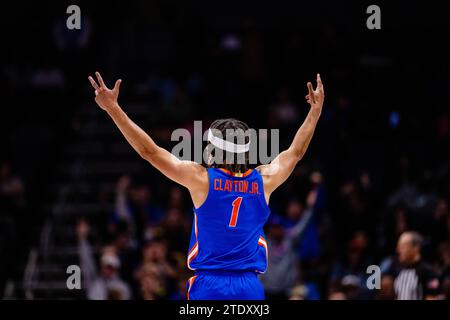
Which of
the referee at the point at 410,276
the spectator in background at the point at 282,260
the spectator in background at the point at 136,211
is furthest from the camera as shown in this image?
A: the spectator in background at the point at 136,211

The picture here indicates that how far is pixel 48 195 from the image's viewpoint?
14.0 meters

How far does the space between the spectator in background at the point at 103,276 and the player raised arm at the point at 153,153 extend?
5.76m

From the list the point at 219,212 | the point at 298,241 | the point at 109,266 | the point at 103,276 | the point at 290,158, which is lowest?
the point at 103,276

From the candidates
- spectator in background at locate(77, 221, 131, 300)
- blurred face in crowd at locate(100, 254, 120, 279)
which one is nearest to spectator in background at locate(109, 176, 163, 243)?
spectator in background at locate(77, 221, 131, 300)

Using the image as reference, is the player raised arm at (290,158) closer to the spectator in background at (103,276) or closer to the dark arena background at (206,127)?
the dark arena background at (206,127)

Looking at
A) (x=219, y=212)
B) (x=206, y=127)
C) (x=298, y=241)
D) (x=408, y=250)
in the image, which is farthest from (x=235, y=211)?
(x=206, y=127)

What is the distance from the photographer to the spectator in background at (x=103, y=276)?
464 inches

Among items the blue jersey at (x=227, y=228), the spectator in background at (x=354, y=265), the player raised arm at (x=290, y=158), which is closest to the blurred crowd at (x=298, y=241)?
the spectator in background at (x=354, y=265)

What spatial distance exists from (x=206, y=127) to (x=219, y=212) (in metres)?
8.32

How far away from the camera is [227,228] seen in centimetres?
550

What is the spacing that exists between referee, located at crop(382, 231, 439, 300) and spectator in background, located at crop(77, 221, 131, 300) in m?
3.40

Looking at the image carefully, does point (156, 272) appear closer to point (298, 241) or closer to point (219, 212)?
point (298, 241)

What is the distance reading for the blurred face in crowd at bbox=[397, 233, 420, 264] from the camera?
31.0 ft

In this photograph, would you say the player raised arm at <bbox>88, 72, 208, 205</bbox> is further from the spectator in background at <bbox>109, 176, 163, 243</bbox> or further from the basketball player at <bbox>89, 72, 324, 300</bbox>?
the spectator in background at <bbox>109, 176, 163, 243</bbox>
